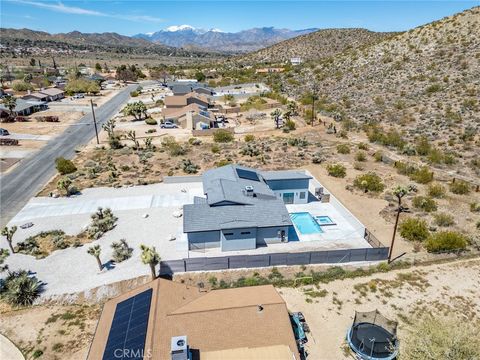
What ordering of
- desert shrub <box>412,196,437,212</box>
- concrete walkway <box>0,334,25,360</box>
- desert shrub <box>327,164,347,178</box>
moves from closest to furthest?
concrete walkway <box>0,334,25,360</box>
desert shrub <box>412,196,437,212</box>
desert shrub <box>327,164,347,178</box>

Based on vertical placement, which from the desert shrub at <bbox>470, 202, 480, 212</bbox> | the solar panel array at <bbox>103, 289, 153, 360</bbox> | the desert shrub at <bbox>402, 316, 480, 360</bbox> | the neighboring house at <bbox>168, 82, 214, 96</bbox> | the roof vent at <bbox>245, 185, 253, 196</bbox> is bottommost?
the desert shrub at <bbox>470, 202, 480, 212</bbox>

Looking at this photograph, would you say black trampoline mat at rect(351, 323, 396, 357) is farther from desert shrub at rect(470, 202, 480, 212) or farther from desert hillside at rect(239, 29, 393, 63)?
desert hillside at rect(239, 29, 393, 63)

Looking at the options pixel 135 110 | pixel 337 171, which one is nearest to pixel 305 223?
pixel 337 171

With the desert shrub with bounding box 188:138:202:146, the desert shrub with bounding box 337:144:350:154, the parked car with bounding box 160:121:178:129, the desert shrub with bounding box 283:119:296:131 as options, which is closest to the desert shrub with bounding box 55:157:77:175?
the desert shrub with bounding box 188:138:202:146

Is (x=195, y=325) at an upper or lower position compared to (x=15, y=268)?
upper

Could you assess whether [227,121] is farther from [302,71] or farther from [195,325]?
[195,325]

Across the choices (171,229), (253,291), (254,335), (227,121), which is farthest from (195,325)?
(227,121)
